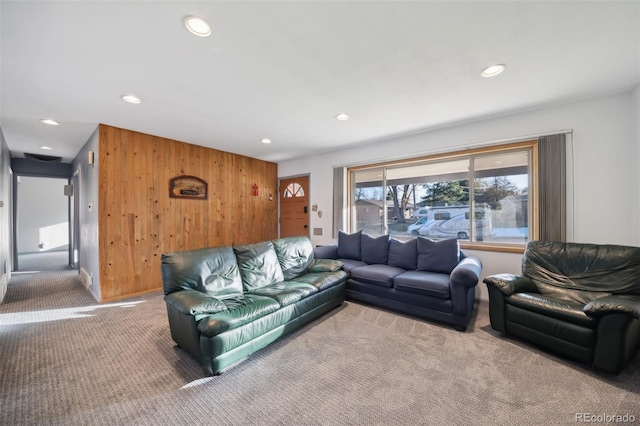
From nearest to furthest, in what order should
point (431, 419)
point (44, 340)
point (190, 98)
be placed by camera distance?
1. point (431, 419)
2. point (44, 340)
3. point (190, 98)

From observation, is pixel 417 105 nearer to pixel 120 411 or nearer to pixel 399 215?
pixel 399 215

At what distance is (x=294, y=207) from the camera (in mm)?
6027

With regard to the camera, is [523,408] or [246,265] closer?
[523,408]

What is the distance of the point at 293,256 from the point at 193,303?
5.36ft

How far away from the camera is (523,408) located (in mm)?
1625

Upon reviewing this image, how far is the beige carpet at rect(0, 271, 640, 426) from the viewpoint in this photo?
5.19ft

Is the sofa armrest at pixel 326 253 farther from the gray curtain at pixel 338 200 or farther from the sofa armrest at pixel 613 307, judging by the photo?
the sofa armrest at pixel 613 307

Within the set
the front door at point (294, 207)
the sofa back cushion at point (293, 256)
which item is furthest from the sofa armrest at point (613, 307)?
the front door at point (294, 207)

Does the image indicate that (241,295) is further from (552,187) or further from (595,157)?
(595,157)

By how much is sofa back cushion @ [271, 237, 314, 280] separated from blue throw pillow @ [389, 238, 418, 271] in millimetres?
1295

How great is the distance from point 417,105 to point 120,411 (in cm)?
394

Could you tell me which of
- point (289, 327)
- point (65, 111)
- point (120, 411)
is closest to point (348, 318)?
point (289, 327)

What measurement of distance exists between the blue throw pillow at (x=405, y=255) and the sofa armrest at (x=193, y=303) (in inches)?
102

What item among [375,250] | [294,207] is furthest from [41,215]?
[375,250]
